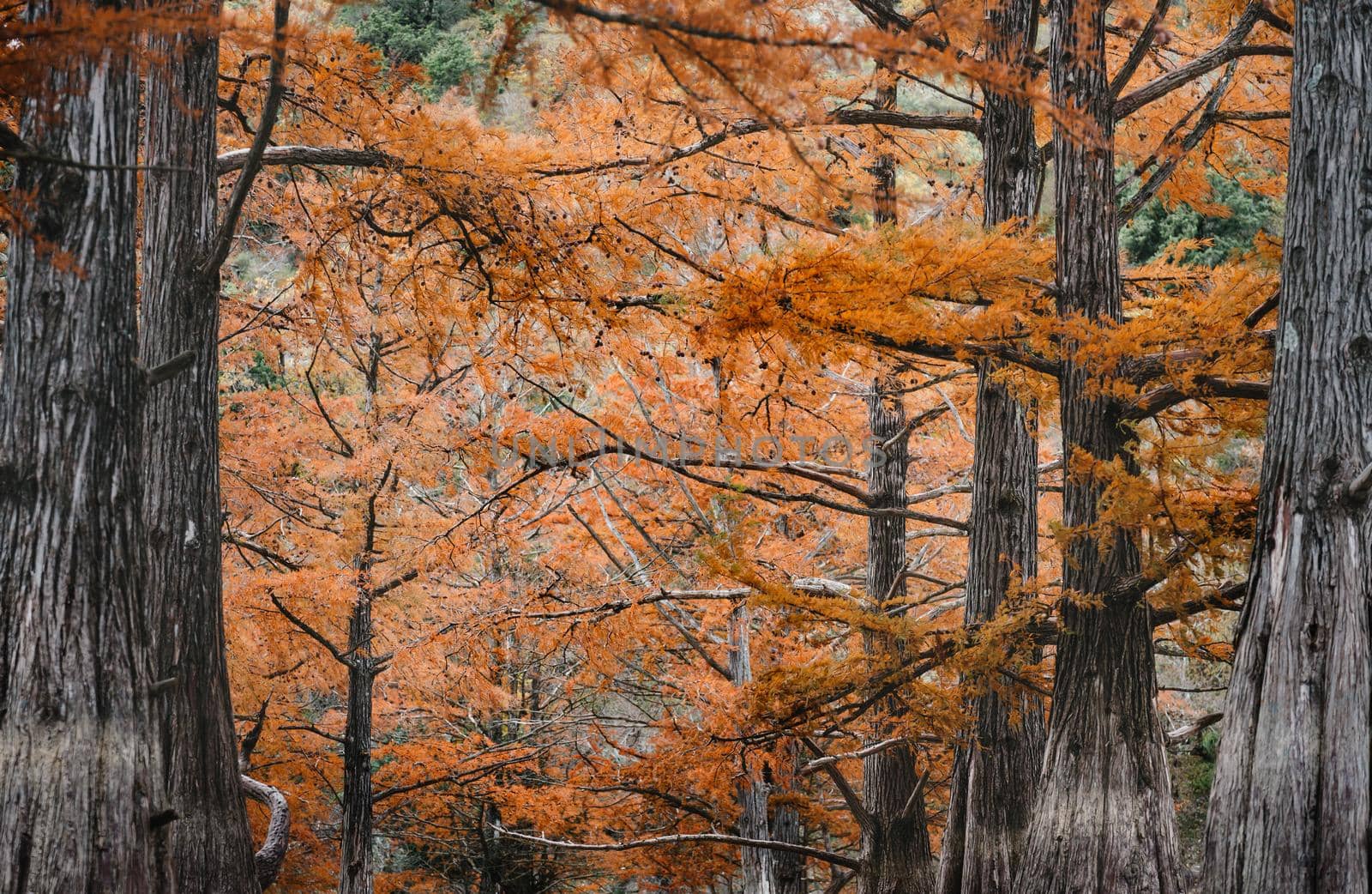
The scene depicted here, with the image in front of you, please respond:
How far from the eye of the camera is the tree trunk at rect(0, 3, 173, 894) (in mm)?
3562

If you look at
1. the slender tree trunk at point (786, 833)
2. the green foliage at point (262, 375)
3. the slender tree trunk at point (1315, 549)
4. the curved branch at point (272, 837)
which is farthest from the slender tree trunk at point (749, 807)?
the green foliage at point (262, 375)

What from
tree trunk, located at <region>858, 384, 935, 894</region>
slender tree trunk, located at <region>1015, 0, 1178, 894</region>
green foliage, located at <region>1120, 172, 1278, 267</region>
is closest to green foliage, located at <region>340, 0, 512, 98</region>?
green foliage, located at <region>1120, 172, 1278, 267</region>

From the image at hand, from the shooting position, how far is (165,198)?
19.2 ft

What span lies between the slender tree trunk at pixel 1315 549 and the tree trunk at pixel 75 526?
414cm

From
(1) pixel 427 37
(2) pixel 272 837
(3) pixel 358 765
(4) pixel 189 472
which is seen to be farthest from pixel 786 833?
(1) pixel 427 37

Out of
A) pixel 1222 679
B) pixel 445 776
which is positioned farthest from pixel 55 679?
pixel 1222 679

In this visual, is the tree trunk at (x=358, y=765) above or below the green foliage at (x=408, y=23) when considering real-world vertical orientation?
below

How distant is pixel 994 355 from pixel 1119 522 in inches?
41.8

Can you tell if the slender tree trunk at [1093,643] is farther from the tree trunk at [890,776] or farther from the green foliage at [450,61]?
the green foliage at [450,61]

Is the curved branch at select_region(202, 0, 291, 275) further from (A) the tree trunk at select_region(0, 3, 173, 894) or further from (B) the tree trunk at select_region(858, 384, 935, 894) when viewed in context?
(B) the tree trunk at select_region(858, 384, 935, 894)

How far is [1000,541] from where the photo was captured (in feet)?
23.8

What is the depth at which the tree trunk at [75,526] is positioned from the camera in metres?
3.56

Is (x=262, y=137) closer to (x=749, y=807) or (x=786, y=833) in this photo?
(x=749, y=807)

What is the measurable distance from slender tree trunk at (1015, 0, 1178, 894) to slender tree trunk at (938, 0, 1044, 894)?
879mm
